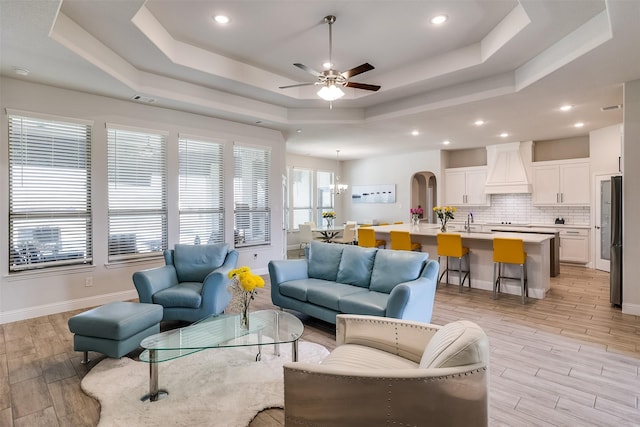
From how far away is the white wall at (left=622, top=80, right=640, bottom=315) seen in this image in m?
4.14

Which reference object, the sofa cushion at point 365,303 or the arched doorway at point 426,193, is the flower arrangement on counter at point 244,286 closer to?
the sofa cushion at point 365,303

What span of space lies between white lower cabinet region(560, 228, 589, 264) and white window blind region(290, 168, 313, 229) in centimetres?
662

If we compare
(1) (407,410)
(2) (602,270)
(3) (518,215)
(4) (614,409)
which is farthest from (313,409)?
(3) (518,215)

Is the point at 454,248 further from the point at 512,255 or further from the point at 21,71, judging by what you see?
the point at 21,71

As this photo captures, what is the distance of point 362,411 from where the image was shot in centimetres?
149

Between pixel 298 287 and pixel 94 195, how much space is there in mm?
3146

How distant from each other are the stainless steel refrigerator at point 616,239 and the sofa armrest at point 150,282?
570cm

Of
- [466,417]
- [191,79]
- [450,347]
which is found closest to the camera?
[466,417]

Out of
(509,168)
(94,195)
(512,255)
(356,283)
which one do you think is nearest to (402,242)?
(512,255)

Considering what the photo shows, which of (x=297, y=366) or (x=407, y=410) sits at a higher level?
(x=297, y=366)

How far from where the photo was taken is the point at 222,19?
358cm

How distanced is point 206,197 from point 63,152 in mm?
2054

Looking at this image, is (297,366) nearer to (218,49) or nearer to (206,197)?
(218,49)

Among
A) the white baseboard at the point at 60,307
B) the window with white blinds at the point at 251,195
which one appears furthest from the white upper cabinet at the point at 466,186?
the white baseboard at the point at 60,307
